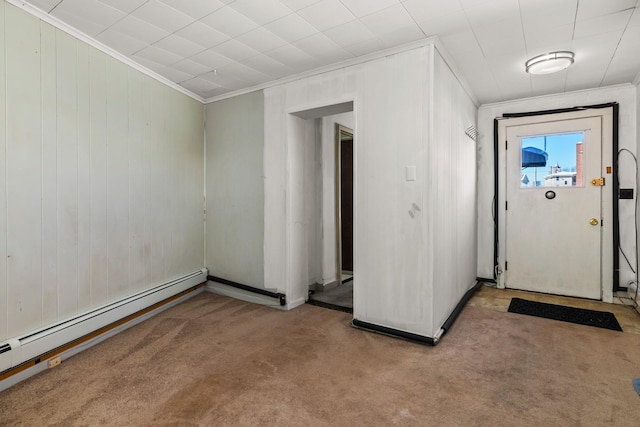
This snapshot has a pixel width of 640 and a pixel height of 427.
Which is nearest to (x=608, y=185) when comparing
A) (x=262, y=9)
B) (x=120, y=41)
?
(x=262, y=9)

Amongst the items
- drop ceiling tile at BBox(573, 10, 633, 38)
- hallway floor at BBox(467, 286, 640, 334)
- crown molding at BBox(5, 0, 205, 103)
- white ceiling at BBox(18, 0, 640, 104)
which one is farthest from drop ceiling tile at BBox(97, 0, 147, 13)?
hallway floor at BBox(467, 286, 640, 334)

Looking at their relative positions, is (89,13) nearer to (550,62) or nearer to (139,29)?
(139,29)

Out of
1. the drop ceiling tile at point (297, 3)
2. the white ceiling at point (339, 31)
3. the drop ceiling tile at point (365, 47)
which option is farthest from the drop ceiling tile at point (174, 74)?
the drop ceiling tile at point (365, 47)

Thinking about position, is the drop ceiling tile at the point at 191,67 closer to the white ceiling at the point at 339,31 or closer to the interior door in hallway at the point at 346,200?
the white ceiling at the point at 339,31

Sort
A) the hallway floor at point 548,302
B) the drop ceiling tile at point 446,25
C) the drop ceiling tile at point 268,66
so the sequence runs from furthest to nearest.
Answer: the hallway floor at point 548,302 < the drop ceiling tile at point 268,66 < the drop ceiling tile at point 446,25

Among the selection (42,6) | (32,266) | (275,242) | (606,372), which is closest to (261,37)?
(42,6)

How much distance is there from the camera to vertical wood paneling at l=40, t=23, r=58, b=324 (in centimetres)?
241

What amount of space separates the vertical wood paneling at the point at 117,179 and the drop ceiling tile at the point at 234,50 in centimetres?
96

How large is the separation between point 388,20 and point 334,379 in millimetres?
2600

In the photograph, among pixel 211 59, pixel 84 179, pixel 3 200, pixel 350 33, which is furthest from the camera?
pixel 211 59

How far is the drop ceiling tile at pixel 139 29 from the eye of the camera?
245cm

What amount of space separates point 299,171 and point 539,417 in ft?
9.46

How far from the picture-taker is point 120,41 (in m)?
2.75

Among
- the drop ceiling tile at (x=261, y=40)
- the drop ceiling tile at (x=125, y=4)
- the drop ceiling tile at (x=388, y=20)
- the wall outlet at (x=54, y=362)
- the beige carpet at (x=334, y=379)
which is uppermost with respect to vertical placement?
the drop ceiling tile at (x=125, y=4)
